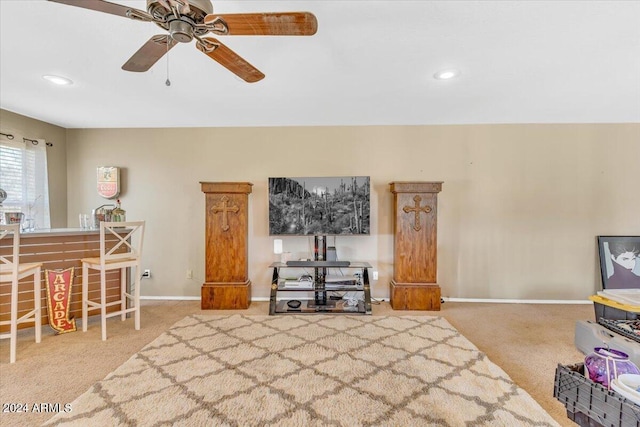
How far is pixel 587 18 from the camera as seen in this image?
5.65 ft

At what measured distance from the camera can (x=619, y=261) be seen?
11.6ft

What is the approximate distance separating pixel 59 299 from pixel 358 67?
3574 millimetres

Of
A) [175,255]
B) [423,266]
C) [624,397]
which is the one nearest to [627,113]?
[423,266]

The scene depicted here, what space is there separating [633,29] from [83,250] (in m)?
4.98

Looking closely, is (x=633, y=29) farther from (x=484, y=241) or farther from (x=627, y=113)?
(x=484, y=241)

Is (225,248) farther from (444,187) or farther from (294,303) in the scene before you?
(444,187)

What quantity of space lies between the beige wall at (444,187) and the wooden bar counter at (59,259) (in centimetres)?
81

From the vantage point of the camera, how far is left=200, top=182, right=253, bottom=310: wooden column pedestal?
3398mm

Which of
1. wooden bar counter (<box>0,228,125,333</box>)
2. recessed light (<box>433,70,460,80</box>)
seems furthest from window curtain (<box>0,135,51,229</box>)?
recessed light (<box>433,70,460,80</box>)

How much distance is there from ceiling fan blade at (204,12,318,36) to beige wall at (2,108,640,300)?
7.86ft

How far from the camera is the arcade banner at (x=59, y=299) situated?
8.89ft

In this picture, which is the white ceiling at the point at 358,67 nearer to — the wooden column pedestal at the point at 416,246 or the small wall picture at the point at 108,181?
the small wall picture at the point at 108,181

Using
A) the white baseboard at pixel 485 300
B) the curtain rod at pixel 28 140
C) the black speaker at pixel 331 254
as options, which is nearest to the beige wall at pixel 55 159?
the curtain rod at pixel 28 140

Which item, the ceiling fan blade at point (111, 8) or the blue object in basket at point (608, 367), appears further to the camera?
the ceiling fan blade at point (111, 8)
